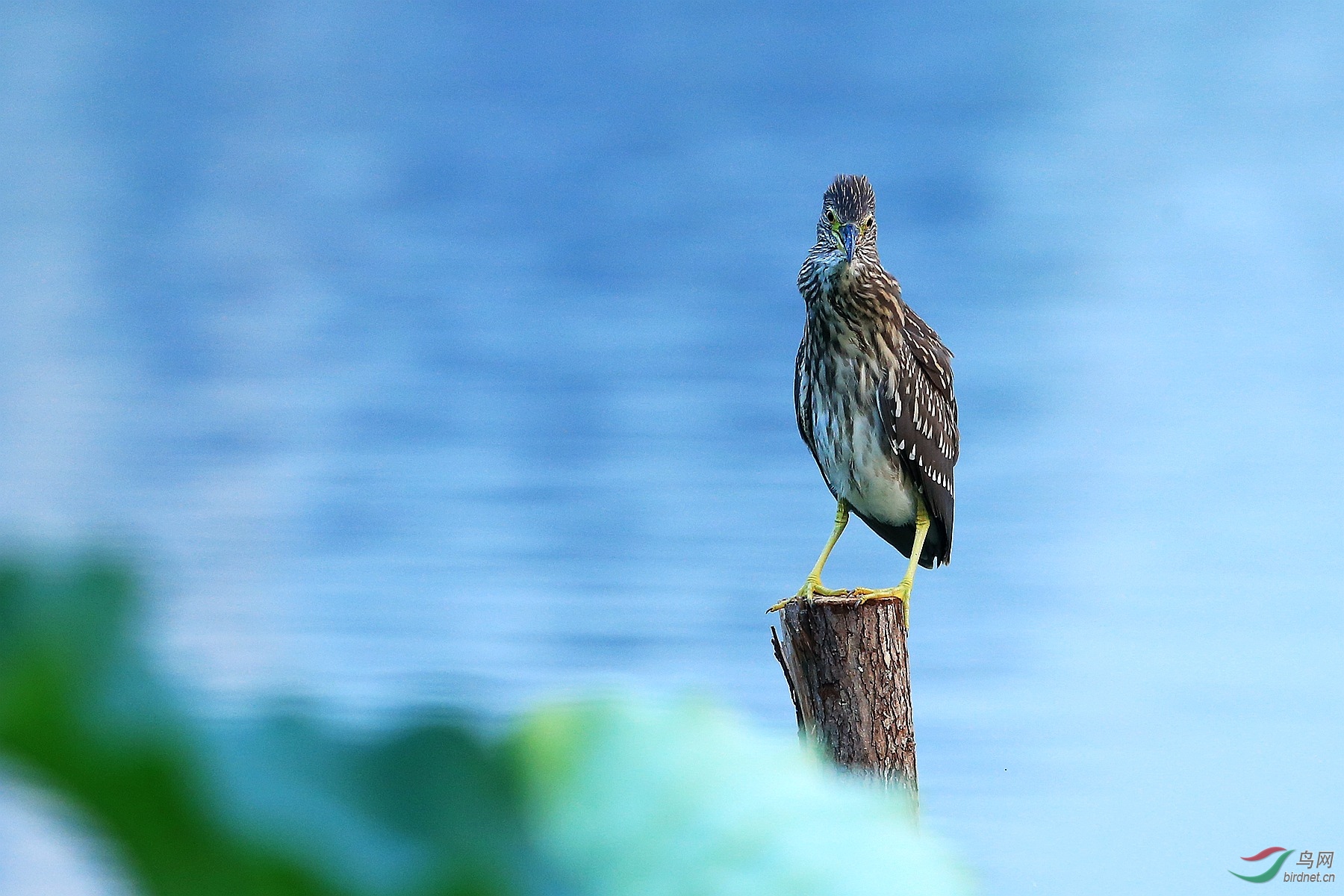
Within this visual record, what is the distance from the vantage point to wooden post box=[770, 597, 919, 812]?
3.78m

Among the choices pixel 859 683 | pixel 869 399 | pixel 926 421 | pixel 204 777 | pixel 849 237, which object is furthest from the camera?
pixel 849 237

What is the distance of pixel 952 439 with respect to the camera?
4.69 metres

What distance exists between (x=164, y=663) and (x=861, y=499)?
4.29 metres

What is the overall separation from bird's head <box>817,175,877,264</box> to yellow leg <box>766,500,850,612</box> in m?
1.00

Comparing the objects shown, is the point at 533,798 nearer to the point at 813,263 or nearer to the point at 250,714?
the point at 250,714

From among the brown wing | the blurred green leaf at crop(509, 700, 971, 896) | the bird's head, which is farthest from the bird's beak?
the blurred green leaf at crop(509, 700, 971, 896)

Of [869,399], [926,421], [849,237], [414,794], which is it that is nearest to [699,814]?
[414,794]

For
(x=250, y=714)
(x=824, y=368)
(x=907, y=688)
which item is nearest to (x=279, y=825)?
(x=250, y=714)

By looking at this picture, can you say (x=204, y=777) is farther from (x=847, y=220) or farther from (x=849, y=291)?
(x=847, y=220)

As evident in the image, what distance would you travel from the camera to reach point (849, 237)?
179 inches

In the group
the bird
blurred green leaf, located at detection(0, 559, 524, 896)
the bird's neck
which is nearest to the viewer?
blurred green leaf, located at detection(0, 559, 524, 896)

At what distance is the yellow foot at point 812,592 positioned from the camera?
409cm

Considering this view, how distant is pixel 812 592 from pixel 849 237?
1.43m

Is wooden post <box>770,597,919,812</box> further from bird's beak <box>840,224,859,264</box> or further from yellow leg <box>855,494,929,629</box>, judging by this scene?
bird's beak <box>840,224,859,264</box>
